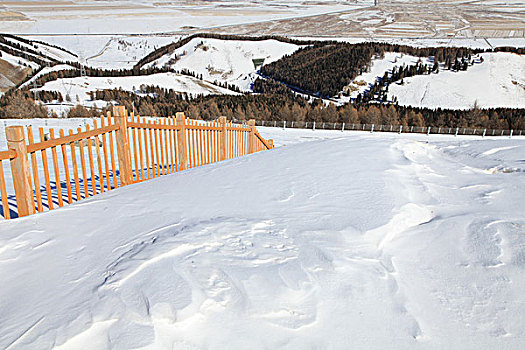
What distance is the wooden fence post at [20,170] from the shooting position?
351 centimetres

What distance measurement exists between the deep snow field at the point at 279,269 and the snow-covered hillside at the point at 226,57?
87.5 meters

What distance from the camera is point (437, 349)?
1.73 metres

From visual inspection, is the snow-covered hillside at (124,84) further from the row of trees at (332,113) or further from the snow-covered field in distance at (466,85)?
the snow-covered field in distance at (466,85)

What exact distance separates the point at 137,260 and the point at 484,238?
2619 mm

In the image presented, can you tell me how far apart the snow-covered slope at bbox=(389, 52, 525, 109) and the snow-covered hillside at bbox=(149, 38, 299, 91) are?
4022cm

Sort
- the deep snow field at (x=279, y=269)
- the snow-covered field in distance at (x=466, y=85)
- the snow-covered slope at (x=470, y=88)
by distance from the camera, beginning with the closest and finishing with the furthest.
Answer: the deep snow field at (x=279, y=269), the snow-covered slope at (x=470, y=88), the snow-covered field in distance at (x=466, y=85)

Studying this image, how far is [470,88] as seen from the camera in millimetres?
68750

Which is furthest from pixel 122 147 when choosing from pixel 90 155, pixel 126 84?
pixel 126 84

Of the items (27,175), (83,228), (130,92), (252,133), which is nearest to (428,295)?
(83,228)

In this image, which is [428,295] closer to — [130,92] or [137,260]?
[137,260]

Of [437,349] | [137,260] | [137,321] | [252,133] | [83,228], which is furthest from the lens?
[252,133]

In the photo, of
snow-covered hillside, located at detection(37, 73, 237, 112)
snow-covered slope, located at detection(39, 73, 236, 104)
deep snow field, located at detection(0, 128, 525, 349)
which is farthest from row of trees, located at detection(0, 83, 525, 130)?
deep snow field, located at detection(0, 128, 525, 349)

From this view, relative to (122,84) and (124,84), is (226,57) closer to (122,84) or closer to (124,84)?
(124,84)

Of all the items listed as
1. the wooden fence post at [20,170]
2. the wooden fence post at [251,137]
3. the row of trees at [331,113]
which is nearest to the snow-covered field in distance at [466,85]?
the row of trees at [331,113]
